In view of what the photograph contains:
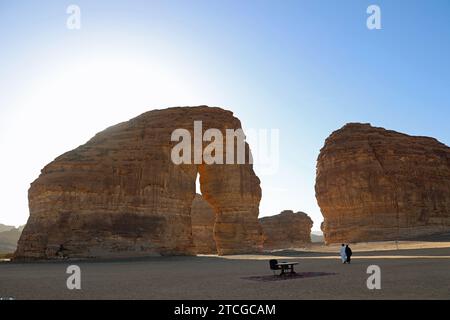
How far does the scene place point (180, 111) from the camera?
44.2 meters

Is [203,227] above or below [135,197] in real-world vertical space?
below

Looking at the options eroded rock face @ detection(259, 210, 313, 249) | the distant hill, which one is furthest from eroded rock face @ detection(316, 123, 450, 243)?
the distant hill

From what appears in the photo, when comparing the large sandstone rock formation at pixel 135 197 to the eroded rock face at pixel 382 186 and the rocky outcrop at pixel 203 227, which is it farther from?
the rocky outcrop at pixel 203 227

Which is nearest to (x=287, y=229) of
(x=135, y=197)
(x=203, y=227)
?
(x=203, y=227)

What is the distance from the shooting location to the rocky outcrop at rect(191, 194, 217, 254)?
71.4 meters

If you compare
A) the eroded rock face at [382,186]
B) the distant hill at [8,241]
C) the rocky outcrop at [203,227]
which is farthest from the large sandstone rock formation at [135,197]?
the distant hill at [8,241]

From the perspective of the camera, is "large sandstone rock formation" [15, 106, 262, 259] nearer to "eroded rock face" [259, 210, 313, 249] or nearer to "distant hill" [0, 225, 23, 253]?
"eroded rock face" [259, 210, 313, 249]

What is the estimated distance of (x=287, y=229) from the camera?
257ft

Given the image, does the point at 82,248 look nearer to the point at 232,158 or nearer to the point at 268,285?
the point at 232,158

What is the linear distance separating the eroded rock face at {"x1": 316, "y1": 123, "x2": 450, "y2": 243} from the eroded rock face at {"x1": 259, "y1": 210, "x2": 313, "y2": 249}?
18286mm

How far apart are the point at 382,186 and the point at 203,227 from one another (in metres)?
34.9

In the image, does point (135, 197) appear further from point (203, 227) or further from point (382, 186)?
point (203, 227)
